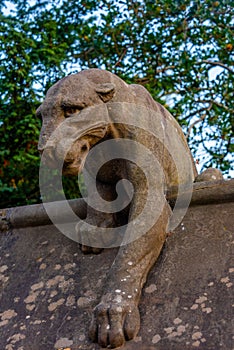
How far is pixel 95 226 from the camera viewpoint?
346cm

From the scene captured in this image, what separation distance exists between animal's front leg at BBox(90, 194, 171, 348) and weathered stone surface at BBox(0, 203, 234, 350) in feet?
0.19

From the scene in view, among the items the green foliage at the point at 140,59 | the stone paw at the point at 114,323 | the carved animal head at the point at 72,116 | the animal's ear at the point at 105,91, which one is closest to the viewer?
the stone paw at the point at 114,323

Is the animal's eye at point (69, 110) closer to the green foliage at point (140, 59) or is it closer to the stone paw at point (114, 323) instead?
the stone paw at point (114, 323)

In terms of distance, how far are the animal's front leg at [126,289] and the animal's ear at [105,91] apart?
67cm

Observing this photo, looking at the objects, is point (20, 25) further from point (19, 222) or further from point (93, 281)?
point (93, 281)

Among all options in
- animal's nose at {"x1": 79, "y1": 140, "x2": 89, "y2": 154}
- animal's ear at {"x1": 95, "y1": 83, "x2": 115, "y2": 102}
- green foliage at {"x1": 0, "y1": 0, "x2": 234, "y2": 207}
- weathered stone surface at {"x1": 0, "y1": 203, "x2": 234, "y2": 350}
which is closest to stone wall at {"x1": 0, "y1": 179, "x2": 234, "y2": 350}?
weathered stone surface at {"x1": 0, "y1": 203, "x2": 234, "y2": 350}

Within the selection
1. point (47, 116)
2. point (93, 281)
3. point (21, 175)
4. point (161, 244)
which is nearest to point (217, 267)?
point (161, 244)

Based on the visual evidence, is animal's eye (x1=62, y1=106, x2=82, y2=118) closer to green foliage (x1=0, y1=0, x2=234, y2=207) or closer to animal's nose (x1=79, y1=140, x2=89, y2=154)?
animal's nose (x1=79, y1=140, x2=89, y2=154)

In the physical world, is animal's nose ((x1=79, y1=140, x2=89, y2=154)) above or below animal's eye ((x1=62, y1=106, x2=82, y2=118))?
below

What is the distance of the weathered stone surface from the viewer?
108 inches

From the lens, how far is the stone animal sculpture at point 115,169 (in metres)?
2.83

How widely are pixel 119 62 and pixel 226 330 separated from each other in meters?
6.42

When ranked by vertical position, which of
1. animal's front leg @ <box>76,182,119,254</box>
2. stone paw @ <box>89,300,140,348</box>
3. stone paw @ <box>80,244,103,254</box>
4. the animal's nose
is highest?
the animal's nose

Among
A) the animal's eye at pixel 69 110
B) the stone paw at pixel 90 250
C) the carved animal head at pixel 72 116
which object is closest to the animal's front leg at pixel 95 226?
the stone paw at pixel 90 250
